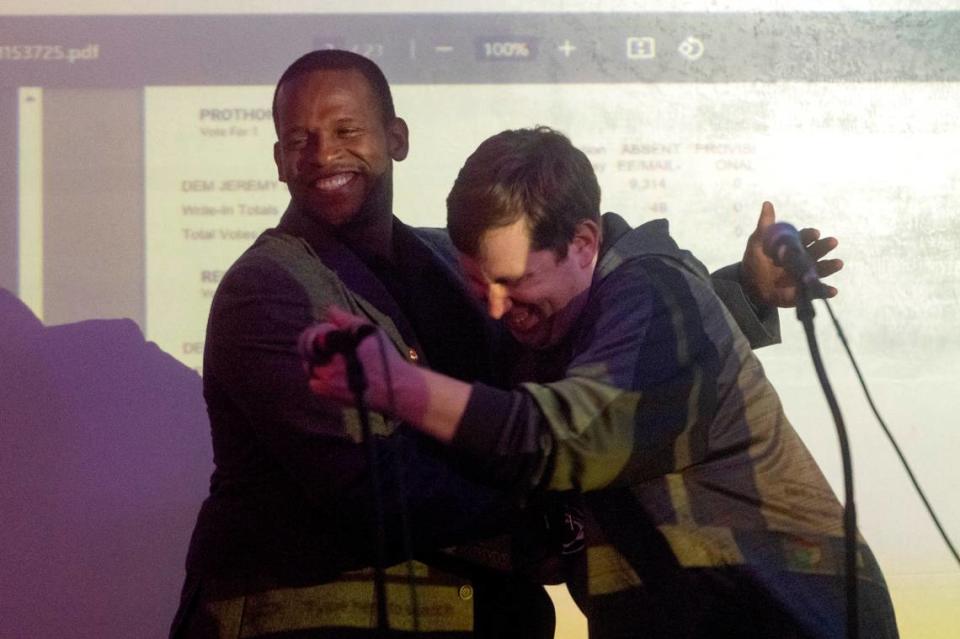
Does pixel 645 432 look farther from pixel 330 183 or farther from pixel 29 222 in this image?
pixel 29 222

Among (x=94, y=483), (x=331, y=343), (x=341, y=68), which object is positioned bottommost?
(x=94, y=483)

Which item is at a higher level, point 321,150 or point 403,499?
point 321,150

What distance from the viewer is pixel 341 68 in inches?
79.9

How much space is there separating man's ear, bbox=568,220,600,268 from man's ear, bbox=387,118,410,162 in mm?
489

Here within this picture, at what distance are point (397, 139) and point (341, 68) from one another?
16 centimetres

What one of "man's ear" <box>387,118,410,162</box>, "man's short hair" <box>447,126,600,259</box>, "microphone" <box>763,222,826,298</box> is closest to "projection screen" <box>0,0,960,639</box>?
"man's ear" <box>387,118,410,162</box>

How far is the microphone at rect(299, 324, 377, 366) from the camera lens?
1.29m

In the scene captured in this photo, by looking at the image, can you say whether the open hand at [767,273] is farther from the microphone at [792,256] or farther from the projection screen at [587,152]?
the projection screen at [587,152]

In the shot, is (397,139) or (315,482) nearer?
(315,482)

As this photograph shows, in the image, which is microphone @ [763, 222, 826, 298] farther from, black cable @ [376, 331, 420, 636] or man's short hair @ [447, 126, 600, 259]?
black cable @ [376, 331, 420, 636]

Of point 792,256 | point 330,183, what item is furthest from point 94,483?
point 792,256

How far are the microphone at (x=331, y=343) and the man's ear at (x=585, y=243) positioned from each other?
0.49 m

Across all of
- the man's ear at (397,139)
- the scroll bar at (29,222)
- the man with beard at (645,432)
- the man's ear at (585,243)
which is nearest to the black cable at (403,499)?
the man with beard at (645,432)

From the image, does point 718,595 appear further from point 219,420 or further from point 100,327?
point 100,327
